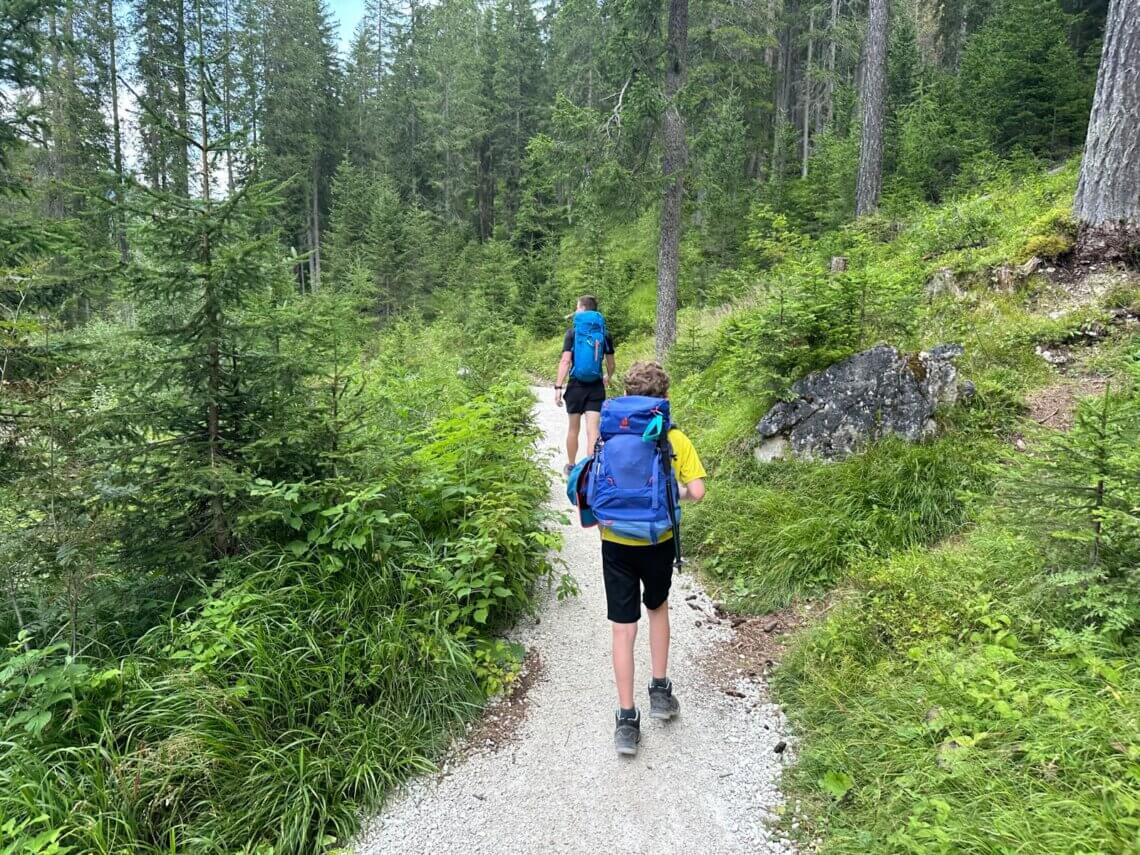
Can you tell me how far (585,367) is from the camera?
635cm

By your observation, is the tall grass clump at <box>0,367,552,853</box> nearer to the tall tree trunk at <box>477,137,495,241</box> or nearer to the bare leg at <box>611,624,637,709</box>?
the bare leg at <box>611,624,637,709</box>

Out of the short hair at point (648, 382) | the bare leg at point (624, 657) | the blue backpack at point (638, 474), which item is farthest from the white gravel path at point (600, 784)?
the short hair at point (648, 382)

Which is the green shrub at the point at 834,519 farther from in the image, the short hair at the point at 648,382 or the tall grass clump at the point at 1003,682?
the short hair at the point at 648,382

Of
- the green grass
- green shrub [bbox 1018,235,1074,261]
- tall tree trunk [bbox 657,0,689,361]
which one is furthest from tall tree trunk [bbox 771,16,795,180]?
the green grass

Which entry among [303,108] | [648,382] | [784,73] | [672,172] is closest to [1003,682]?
[648,382]

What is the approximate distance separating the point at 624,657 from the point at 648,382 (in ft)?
4.98

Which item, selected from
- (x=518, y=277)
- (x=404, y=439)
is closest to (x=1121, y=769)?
(x=404, y=439)

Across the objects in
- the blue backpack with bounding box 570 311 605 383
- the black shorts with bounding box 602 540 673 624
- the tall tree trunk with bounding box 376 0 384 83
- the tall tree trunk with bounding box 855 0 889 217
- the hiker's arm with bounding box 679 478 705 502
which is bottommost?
the black shorts with bounding box 602 540 673 624

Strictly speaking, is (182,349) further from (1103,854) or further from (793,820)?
(1103,854)

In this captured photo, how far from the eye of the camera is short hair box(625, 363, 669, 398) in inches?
126

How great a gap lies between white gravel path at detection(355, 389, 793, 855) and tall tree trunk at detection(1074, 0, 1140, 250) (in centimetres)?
652

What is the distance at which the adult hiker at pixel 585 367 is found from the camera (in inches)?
245

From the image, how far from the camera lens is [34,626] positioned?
352 cm

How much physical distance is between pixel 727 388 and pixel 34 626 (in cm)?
671
